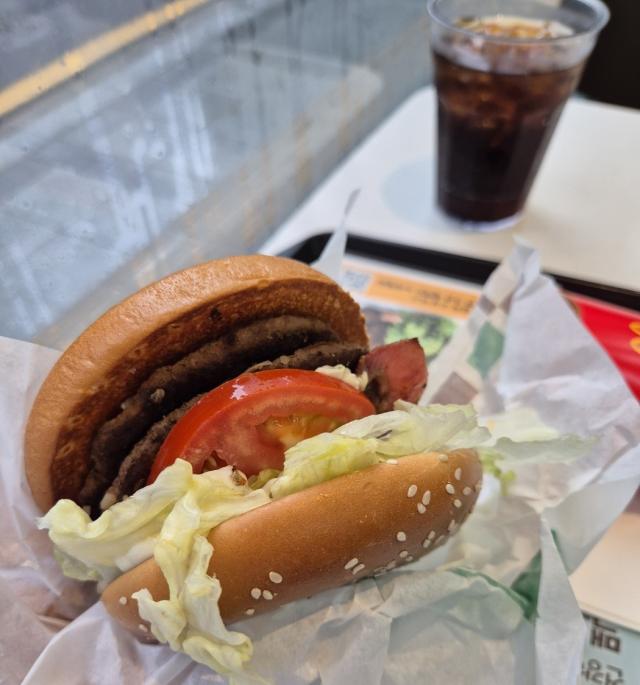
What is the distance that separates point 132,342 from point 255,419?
0.15m

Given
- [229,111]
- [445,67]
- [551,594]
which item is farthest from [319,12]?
[551,594]

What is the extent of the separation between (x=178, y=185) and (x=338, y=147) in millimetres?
751

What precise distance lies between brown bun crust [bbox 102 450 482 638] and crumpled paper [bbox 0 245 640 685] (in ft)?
0.19

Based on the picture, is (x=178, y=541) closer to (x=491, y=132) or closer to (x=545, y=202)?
(x=491, y=132)

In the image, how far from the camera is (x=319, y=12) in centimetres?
181

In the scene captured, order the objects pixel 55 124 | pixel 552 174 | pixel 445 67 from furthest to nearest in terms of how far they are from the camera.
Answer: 1. pixel 552 174
2. pixel 445 67
3. pixel 55 124

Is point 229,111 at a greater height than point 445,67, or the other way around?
point 445,67

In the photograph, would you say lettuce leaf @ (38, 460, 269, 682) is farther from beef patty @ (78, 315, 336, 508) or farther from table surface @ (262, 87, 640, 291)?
table surface @ (262, 87, 640, 291)

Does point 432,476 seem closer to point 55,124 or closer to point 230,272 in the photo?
point 230,272

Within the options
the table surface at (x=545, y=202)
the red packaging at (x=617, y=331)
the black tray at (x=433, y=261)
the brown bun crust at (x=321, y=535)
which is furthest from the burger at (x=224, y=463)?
the table surface at (x=545, y=202)

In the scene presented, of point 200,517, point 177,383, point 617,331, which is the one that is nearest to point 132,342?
point 177,383

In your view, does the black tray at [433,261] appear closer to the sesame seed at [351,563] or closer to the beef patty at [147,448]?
the beef patty at [147,448]

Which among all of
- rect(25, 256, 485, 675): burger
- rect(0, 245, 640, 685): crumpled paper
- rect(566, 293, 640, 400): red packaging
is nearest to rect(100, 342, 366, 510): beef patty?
rect(25, 256, 485, 675): burger

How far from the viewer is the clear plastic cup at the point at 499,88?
1.23 meters
